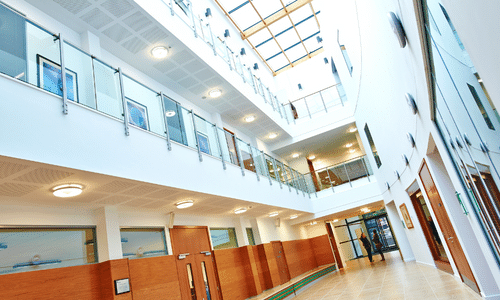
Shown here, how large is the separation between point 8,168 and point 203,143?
4.31 meters

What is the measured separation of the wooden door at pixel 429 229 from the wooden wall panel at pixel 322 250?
8.85 meters

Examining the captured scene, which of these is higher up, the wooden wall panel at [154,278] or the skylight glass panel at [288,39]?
the skylight glass panel at [288,39]

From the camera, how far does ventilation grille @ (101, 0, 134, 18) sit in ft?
22.4

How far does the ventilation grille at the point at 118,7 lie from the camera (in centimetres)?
684

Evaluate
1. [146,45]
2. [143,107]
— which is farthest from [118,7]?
[143,107]

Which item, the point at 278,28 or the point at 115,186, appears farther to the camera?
the point at 278,28

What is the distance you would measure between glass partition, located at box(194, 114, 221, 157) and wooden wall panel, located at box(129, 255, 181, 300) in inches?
106

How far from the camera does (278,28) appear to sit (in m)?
19.3

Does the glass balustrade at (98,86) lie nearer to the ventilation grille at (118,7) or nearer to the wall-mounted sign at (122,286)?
the ventilation grille at (118,7)

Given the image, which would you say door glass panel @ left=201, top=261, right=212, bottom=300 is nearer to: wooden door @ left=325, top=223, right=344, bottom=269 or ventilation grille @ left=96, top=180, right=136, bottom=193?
ventilation grille @ left=96, top=180, right=136, bottom=193

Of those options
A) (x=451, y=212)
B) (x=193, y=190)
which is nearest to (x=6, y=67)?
(x=193, y=190)

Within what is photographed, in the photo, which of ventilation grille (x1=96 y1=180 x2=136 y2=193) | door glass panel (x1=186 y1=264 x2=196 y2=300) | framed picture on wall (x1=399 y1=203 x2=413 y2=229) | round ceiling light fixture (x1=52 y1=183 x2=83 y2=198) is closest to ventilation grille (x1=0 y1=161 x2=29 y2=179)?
round ceiling light fixture (x1=52 y1=183 x2=83 y2=198)

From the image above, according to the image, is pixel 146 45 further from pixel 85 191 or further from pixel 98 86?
pixel 85 191

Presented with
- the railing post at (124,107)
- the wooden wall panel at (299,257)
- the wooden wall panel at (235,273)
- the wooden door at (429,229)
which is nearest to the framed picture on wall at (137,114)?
the railing post at (124,107)
